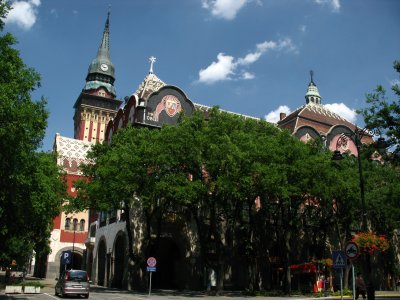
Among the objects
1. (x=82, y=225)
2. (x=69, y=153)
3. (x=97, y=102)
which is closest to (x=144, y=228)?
(x=82, y=225)

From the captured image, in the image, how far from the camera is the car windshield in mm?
26342

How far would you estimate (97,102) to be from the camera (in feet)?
296

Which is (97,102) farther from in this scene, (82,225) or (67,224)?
(67,224)

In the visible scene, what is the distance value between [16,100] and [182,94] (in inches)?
1031

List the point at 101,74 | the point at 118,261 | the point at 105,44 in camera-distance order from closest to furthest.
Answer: the point at 118,261
the point at 101,74
the point at 105,44

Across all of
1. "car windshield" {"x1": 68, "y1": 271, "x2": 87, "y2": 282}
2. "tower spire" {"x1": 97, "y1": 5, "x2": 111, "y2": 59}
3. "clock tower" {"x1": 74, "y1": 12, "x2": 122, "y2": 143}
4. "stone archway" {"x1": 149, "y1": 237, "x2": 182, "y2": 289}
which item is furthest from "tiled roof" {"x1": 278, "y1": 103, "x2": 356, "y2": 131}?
"tower spire" {"x1": 97, "y1": 5, "x2": 111, "y2": 59}

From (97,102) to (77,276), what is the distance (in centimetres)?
6722

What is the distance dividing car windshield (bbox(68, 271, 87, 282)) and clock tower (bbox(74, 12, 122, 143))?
60485 mm

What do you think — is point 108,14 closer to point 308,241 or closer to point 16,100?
point 308,241

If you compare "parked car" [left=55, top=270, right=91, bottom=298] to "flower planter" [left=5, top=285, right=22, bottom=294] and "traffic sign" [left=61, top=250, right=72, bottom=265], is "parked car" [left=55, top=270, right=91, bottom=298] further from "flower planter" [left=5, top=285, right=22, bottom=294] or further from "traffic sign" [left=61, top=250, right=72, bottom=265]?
"traffic sign" [left=61, top=250, right=72, bottom=265]

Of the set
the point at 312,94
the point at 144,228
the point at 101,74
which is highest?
the point at 101,74

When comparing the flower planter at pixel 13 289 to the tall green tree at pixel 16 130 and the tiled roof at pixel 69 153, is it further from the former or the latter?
the tiled roof at pixel 69 153

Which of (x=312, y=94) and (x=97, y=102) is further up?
(x=97, y=102)

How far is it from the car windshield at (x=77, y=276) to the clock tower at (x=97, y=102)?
60.5m
